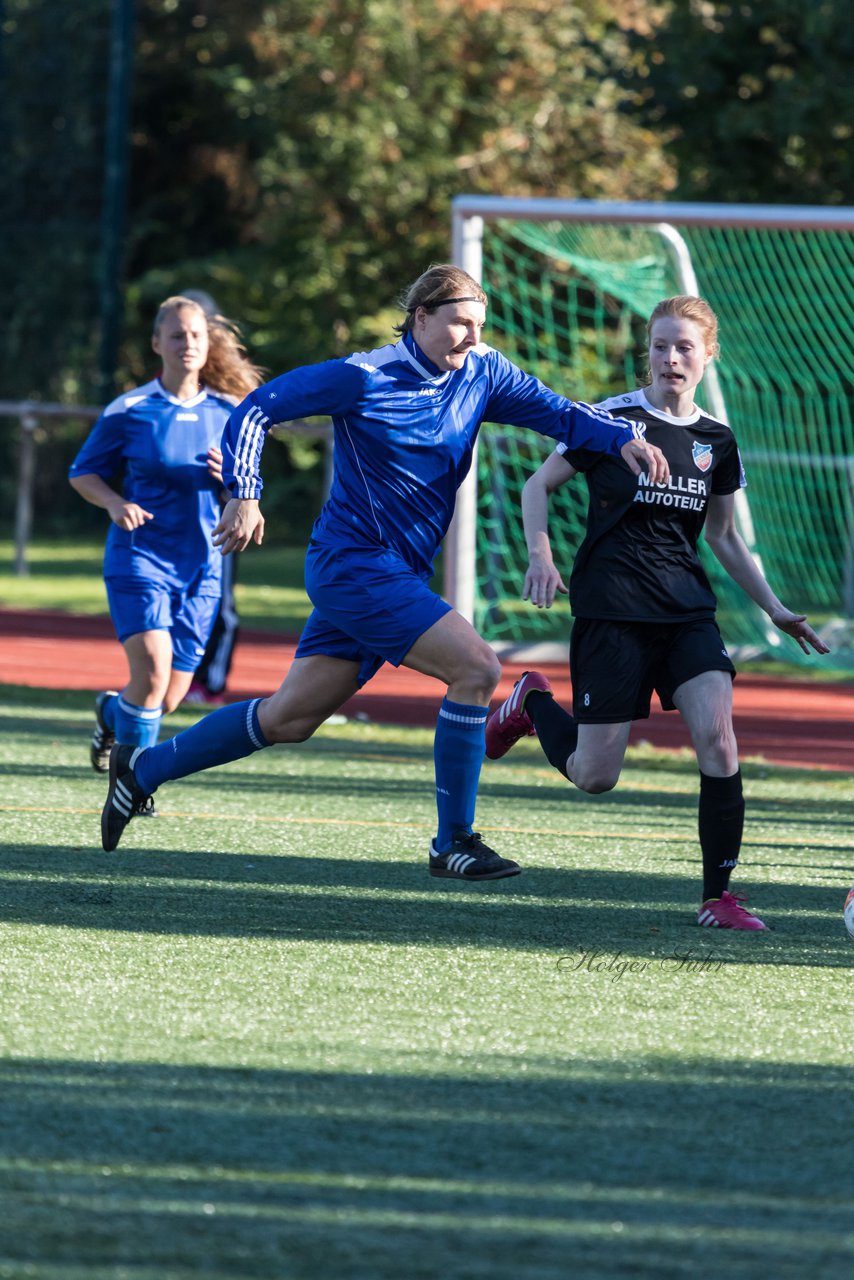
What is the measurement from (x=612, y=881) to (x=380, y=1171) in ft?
9.69

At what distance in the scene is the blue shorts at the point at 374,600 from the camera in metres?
5.29

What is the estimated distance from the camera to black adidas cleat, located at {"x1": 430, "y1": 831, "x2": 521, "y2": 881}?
206 inches

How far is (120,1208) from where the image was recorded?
2877 millimetres

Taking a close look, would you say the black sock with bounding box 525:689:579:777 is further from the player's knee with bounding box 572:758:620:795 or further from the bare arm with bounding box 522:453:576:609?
the bare arm with bounding box 522:453:576:609

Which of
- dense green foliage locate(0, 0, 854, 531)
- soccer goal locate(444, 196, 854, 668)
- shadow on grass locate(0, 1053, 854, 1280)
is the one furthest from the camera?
dense green foliage locate(0, 0, 854, 531)

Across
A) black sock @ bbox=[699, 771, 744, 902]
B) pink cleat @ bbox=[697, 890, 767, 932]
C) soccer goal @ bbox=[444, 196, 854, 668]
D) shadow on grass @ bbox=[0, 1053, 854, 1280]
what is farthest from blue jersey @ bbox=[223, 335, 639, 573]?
soccer goal @ bbox=[444, 196, 854, 668]

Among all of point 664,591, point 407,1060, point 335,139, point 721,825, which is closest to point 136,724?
point 664,591

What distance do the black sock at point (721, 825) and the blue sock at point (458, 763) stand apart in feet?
2.13

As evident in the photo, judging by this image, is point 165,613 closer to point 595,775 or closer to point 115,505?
point 115,505

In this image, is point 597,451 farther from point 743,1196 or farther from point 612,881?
point 743,1196

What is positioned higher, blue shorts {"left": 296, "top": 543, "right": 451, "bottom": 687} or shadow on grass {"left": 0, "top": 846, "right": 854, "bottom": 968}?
blue shorts {"left": 296, "top": 543, "right": 451, "bottom": 687}

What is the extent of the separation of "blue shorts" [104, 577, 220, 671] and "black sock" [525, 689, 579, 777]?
1463mm

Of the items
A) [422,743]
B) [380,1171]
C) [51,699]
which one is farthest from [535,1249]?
[51,699]

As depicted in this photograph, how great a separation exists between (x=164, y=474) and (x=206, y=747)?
166 centimetres
